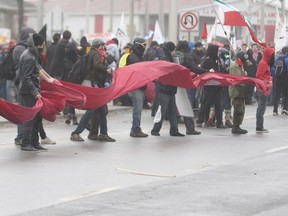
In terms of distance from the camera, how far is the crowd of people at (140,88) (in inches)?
568

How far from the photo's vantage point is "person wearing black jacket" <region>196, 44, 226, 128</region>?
62.7 ft

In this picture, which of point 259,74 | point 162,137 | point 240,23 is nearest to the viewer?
point 162,137

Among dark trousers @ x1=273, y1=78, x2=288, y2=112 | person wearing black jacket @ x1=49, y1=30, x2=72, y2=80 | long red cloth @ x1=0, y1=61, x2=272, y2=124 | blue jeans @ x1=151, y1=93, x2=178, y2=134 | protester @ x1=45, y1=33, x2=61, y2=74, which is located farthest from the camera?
dark trousers @ x1=273, y1=78, x2=288, y2=112

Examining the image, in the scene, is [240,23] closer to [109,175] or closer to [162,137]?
[162,137]

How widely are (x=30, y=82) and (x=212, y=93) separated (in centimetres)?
592

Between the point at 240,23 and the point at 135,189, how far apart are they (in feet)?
34.5

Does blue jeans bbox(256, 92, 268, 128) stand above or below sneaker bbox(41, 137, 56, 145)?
above

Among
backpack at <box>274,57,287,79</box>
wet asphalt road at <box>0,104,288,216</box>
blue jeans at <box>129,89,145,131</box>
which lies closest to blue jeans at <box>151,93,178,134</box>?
wet asphalt road at <box>0,104,288,216</box>

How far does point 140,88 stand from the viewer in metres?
17.1

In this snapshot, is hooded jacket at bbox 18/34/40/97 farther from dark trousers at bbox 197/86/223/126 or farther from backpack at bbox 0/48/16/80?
dark trousers at bbox 197/86/223/126

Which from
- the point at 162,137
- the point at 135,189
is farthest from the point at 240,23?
the point at 135,189

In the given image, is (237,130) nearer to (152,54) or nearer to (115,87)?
(115,87)

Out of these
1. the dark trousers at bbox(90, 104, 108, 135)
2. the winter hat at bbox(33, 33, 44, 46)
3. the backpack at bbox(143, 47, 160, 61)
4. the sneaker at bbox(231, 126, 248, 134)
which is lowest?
the sneaker at bbox(231, 126, 248, 134)

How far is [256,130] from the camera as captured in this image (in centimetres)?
1878
